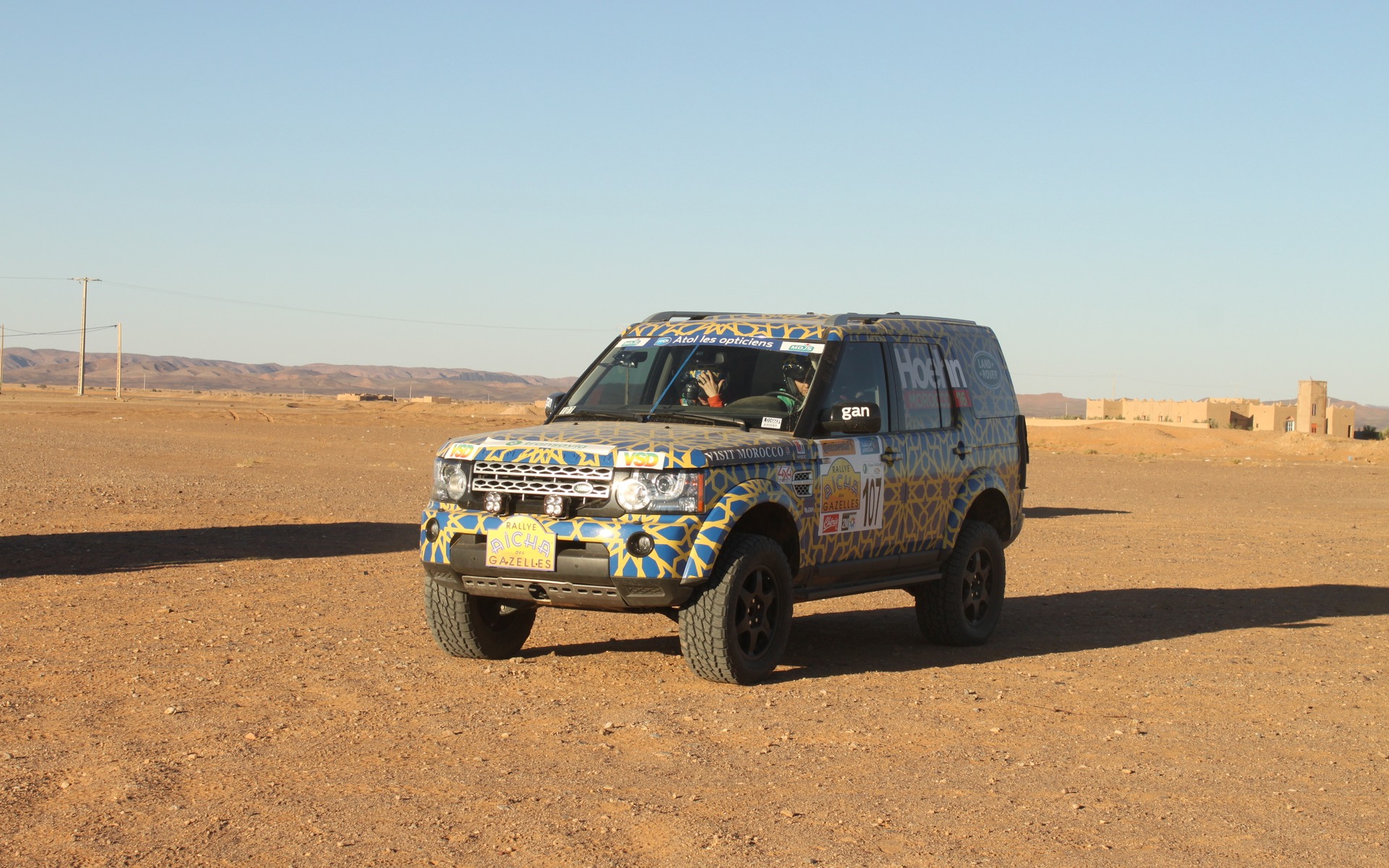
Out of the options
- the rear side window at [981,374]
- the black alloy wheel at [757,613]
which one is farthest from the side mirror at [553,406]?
the rear side window at [981,374]

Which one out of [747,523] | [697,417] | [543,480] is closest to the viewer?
[543,480]

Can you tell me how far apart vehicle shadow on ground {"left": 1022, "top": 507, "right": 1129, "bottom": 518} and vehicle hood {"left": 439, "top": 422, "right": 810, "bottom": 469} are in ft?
49.6

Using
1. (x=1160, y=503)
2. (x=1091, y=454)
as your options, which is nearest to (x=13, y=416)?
(x=1091, y=454)

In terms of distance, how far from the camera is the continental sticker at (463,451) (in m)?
8.32

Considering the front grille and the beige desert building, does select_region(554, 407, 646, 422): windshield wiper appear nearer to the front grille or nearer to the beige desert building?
the front grille

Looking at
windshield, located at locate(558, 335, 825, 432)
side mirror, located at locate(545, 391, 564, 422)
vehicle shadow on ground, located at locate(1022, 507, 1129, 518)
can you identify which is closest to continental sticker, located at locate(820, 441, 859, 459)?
windshield, located at locate(558, 335, 825, 432)

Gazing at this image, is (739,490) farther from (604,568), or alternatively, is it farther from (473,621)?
(473,621)

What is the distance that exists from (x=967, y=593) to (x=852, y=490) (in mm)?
1924

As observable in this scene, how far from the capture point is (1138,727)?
7613 millimetres

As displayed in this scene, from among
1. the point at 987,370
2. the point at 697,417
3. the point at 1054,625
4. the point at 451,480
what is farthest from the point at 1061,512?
the point at 451,480

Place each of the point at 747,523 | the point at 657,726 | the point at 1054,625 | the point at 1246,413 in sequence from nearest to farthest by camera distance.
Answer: the point at 657,726
the point at 747,523
the point at 1054,625
the point at 1246,413

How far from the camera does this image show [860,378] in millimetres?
9570

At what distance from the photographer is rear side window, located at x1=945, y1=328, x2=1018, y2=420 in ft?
35.0

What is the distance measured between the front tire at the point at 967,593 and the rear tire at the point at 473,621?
9.50ft
